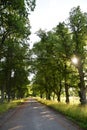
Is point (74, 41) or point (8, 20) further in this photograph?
point (74, 41)

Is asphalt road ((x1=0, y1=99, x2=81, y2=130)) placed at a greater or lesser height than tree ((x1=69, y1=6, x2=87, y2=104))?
lesser

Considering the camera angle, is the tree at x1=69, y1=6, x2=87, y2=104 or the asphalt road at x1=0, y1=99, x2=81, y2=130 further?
the tree at x1=69, y1=6, x2=87, y2=104

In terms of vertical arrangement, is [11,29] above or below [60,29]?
below

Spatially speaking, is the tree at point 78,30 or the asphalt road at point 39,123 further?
the tree at point 78,30

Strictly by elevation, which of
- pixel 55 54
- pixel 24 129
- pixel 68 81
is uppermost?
pixel 55 54

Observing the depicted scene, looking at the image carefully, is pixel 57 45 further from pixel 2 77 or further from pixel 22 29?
pixel 2 77

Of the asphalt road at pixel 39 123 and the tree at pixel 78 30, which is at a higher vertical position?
the tree at pixel 78 30

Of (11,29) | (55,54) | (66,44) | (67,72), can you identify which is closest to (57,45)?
(66,44)

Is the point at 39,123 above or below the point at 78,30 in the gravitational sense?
below

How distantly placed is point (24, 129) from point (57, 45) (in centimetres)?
2608

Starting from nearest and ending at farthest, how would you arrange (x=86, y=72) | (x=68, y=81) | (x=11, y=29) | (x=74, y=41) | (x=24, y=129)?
(x=24, y=129) < (x=11, y=29) < (x=74, y=41) < (x=86, y=72) < (x=68, y=81)

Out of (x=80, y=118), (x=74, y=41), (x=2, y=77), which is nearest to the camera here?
(x=80, y=118)

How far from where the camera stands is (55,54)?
160 feet

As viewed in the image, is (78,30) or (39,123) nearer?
(39,123)
